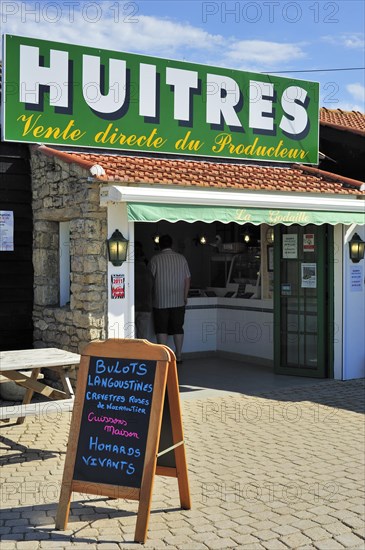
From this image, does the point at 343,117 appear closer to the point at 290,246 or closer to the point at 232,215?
the point at 290,246

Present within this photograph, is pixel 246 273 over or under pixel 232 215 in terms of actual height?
under

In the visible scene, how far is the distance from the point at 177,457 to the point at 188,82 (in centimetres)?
674

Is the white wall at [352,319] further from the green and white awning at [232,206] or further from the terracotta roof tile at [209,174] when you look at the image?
the terracotta roof tile at [209,174]

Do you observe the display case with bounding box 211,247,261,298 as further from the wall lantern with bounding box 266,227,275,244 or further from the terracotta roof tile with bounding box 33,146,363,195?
the terracotta roof tile with bounding box 33,146,363,195

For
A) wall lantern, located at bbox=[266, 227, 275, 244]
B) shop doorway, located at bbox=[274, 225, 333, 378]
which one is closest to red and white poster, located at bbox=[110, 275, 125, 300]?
shop doorway, located at bbox=[274, 225, 333, 378]

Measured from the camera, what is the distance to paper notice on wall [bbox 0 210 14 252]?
9.81 m

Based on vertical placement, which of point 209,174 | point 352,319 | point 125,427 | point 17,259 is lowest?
point 125,427

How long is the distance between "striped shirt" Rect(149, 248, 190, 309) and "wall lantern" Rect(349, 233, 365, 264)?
8.77ft

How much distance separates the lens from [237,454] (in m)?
6.70

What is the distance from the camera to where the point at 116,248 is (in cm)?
856

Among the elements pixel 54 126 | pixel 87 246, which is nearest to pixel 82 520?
pixel 87 246

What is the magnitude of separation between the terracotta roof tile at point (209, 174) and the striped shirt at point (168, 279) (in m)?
1.75

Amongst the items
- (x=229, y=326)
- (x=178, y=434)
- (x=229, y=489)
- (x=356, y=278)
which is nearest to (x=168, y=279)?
(x=229, y=326)

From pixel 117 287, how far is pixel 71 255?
882 millimetres
